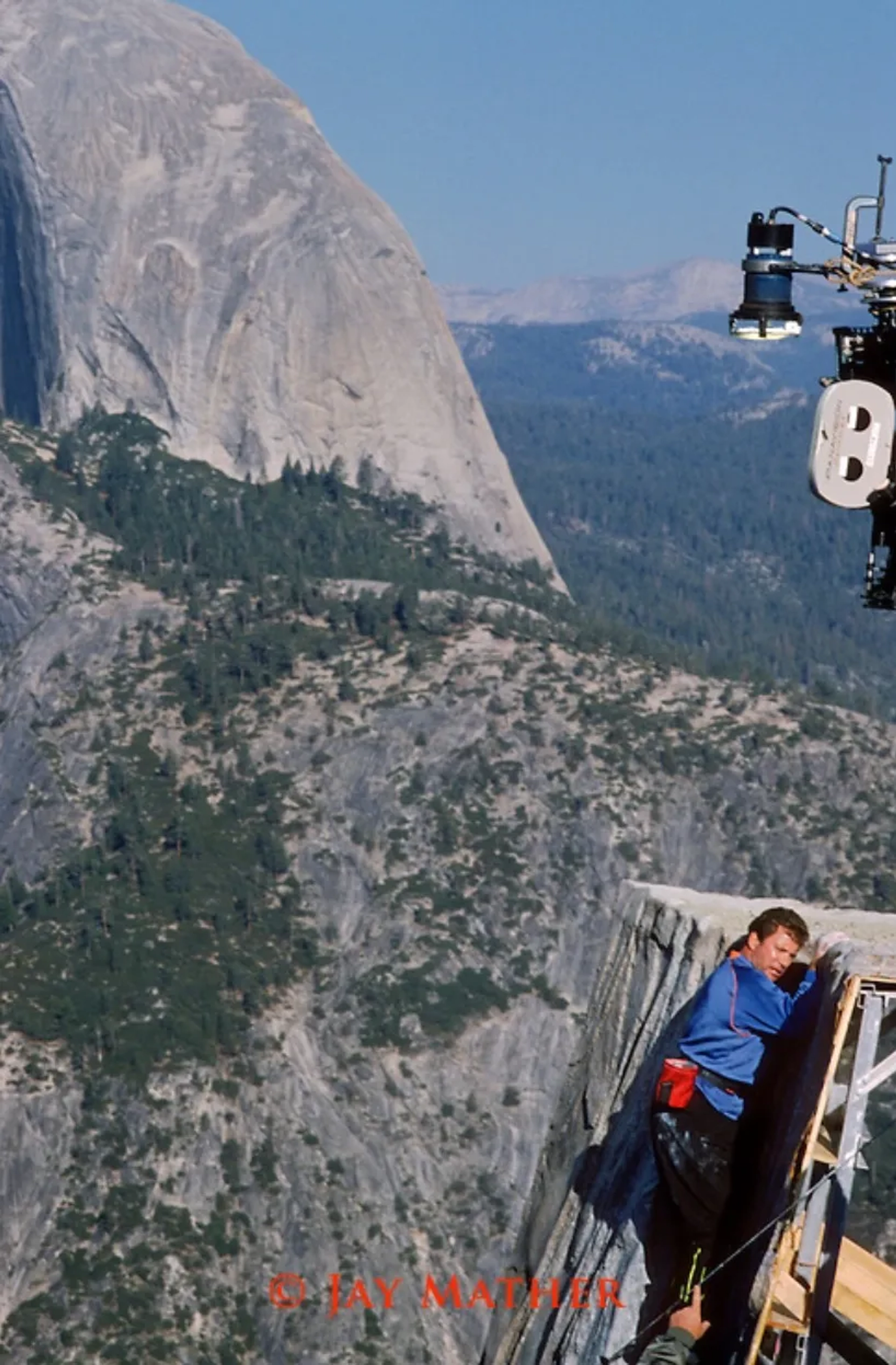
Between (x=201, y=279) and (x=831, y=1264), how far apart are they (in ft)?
579

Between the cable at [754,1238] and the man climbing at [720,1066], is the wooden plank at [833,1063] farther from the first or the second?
the man climbing at [720,1066]

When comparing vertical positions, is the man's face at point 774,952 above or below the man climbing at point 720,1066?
above

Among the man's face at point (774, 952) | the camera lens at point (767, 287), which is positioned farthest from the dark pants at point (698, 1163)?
the camera lens at point (767, 287)

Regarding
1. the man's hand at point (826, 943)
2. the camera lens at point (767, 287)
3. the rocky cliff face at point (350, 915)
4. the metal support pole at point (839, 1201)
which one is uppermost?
the camera lens at point (767, 287)

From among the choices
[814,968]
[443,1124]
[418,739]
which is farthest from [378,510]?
[814,968]

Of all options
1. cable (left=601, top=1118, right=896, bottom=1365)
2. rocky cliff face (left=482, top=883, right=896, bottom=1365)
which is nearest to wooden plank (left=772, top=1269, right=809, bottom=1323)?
cable (left=601, top=1118, right=896, bottom=1365)

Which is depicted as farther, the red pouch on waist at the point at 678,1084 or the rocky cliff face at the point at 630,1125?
the red pouch on waist at the point at 678,1084

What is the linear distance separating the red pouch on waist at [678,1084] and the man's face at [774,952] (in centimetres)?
75

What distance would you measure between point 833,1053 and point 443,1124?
98.0m

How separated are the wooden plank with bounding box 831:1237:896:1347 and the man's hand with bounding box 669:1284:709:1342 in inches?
56.4

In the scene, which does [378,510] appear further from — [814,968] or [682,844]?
[814,968]

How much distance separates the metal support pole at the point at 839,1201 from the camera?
505 inches

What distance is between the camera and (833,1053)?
43.5ft

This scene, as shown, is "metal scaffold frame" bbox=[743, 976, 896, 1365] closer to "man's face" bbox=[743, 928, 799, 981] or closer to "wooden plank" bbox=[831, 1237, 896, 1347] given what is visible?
"wooden plank" bbox=[831, 1237, 896, 1347]
